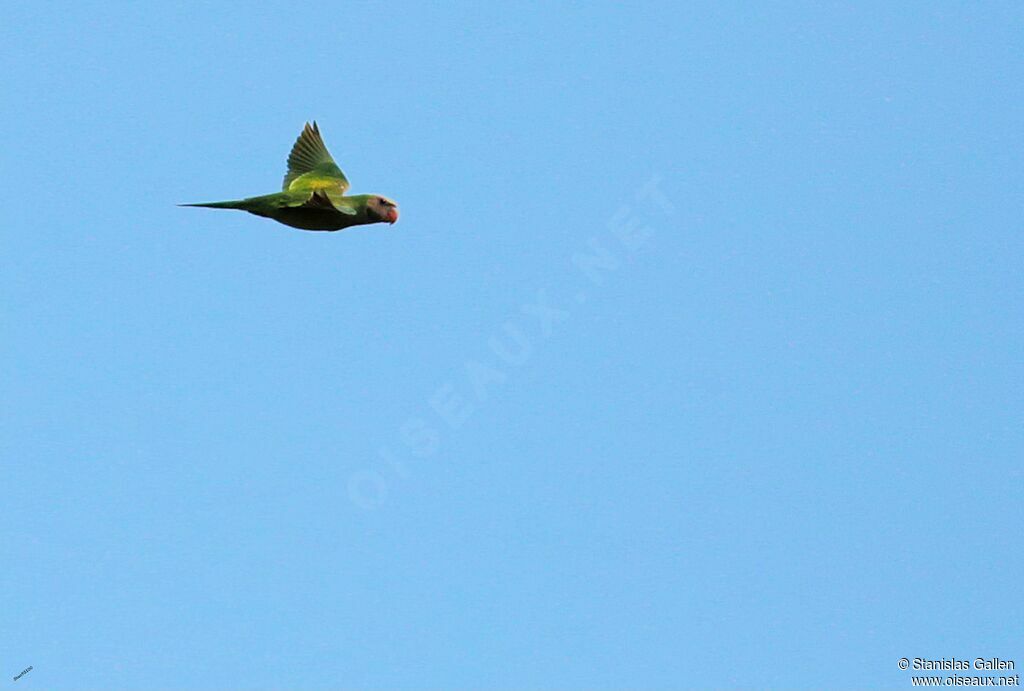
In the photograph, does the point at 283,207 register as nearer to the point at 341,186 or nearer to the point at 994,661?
the point at 341,186

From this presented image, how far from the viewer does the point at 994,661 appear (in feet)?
69.8

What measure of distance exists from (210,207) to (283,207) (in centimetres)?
116

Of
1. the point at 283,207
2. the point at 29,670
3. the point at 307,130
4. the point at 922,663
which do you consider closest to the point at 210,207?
the point at 283,207

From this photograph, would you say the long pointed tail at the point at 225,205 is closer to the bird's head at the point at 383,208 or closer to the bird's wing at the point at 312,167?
the bird's head at the point at 383,208

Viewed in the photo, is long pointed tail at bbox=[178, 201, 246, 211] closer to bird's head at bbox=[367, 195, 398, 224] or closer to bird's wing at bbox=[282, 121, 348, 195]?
bird's head at bbox=[367, 195, 398, 224]

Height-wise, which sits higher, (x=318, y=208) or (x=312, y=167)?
(x=312, y=167)

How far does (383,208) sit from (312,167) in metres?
3.97

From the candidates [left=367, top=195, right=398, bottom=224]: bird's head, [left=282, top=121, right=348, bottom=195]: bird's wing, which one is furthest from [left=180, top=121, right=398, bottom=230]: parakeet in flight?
[left=282, top=121, right=348, bottom=195]: bird's wing

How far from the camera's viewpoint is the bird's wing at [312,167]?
2350cm

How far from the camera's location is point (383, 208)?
21.0m

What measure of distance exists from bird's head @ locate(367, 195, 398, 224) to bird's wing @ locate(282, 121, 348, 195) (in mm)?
2524

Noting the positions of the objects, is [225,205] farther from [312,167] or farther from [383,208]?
[312,167]

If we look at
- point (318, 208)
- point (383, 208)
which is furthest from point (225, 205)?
point (383, 208)

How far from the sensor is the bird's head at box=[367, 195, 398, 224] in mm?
20844
